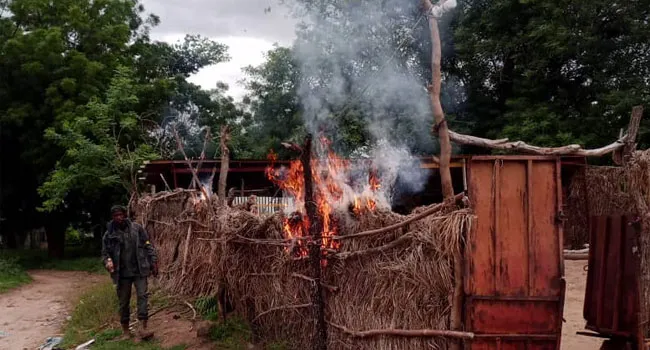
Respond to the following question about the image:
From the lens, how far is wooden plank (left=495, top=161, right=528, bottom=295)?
492cm

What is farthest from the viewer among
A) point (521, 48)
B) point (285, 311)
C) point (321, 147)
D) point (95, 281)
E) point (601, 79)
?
point (521, 48)

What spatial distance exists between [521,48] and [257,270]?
560 inches

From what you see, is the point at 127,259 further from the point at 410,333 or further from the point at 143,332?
the point at 410,333

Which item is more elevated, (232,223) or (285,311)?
(232,223)

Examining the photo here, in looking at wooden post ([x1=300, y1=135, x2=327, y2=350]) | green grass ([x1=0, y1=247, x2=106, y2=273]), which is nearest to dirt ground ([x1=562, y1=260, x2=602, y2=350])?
wooden post ([x1=300, y1=135, x2=327, y2=350])

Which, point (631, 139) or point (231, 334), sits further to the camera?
point (631, 139)

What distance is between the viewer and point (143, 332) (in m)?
7.91

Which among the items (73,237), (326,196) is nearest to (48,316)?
(326,196)

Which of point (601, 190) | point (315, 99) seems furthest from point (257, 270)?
point (601, 190)

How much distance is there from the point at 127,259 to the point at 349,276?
3652 millimetres

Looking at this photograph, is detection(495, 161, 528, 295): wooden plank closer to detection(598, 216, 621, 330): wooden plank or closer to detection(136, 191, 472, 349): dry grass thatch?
detection(136, 191, 472, 349): dry grass thatch

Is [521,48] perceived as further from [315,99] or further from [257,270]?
[257,270]

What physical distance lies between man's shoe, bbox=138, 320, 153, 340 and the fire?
8.87 feet

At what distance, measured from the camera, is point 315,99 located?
14.5 meters
